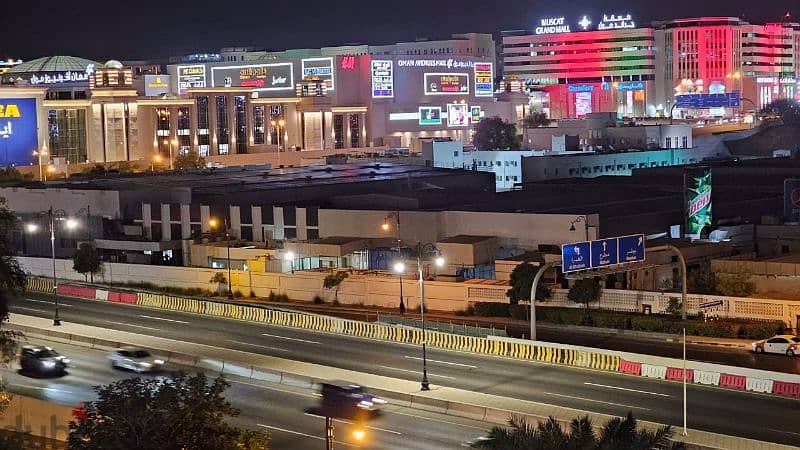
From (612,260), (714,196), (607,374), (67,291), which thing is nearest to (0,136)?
(67,291)

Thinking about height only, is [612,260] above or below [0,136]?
below

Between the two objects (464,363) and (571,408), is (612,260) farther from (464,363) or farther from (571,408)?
(571,408)

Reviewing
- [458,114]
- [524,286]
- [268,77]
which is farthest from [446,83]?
[524,286]

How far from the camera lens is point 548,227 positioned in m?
66.9

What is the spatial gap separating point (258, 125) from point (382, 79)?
20.5 m

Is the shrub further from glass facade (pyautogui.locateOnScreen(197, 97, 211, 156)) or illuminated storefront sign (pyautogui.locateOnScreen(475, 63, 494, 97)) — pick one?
illuminated storefront sign (pyautogui.locateOnScreen(475, 63, 494, 97))

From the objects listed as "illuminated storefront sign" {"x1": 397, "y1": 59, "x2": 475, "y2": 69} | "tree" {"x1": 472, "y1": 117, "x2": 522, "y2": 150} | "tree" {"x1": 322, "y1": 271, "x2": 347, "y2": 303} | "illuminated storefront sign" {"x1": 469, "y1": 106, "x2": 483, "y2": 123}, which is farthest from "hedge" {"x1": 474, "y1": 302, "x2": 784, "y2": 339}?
"illuminated storefront sign" {"x1": 469, "y1": 106, "x2": 483, "y2": 123}

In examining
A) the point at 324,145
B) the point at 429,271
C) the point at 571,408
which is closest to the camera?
the point at 571,408

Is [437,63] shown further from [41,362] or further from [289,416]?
[289,416]

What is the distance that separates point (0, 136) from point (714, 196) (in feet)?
222

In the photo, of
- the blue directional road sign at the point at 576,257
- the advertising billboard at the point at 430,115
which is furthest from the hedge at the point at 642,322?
the advertising billboard at the point at 430,115

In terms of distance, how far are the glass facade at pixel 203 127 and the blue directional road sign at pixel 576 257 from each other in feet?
298

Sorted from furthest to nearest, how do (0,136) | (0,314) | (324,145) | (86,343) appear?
(324,145) → (0,136) → (86,343) → (0,314)

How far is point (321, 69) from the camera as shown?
161 metres
